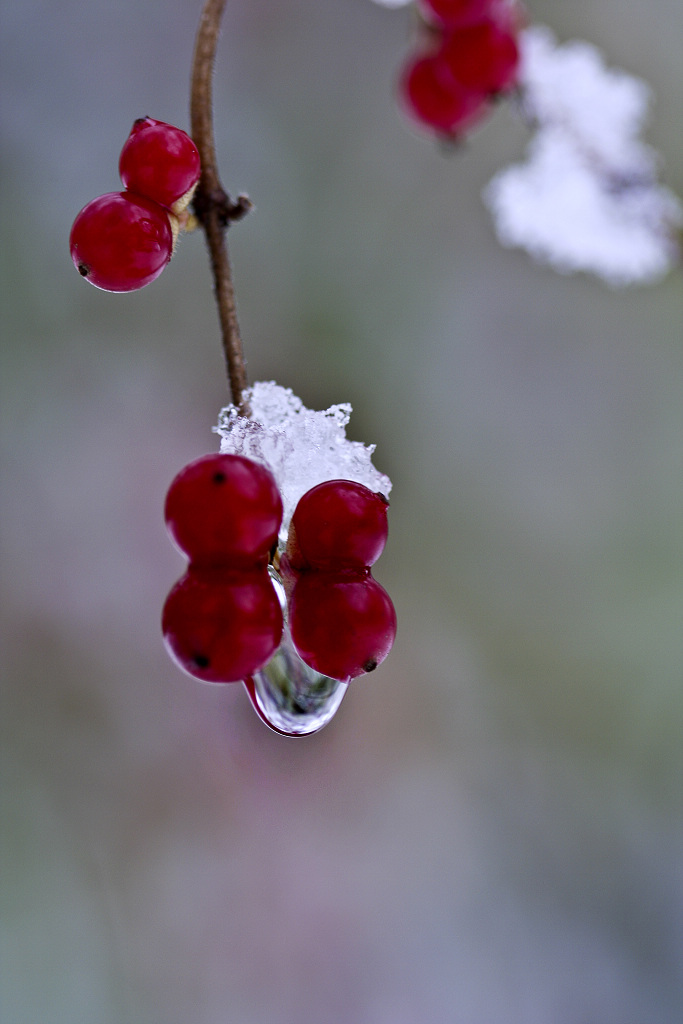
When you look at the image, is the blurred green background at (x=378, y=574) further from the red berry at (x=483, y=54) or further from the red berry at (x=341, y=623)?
the red berry at (x=341, y=623)

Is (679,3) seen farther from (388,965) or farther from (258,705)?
(388,965)

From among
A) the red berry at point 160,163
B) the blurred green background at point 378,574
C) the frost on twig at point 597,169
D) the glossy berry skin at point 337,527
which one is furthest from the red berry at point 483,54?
the blurred green background at point 378,574

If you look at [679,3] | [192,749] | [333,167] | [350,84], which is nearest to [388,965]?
[192,749]

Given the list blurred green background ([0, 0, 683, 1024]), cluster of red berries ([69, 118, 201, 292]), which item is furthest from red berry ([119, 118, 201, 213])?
blurred green background ([0, 0, 683, 1024])

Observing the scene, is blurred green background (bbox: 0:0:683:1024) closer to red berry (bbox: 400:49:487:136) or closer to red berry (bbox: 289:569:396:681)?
red berry (bbox: 400:49:487:136)

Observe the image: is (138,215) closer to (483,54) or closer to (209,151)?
(209,151)

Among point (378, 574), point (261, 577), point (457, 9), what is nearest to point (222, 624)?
point (261, 577)
